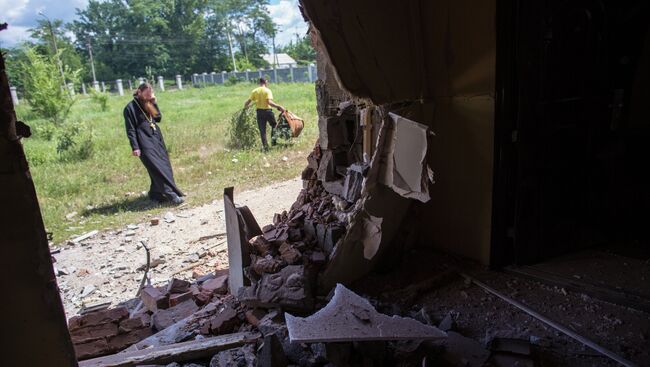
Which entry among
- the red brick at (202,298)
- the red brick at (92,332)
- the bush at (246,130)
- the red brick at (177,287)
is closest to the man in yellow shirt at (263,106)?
the bush at (246,130)

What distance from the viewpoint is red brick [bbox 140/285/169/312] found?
3020 mm

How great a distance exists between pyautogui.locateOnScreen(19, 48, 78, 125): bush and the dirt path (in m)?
9.60

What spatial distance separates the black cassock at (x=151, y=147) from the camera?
5.96 m

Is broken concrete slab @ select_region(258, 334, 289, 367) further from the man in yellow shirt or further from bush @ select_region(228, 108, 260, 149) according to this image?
bush @ select_region(228, 108, 260, 149)

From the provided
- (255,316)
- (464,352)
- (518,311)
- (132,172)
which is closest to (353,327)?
(464,352)

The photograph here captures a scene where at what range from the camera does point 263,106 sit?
342 inches

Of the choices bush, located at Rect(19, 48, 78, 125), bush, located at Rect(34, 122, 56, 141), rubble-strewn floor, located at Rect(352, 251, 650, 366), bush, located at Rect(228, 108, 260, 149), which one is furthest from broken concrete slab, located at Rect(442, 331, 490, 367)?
bush, located at Rect(19, 48, 78, 125)

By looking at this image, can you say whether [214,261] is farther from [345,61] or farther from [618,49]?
[618,49]

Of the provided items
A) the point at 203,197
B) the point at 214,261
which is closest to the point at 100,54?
the point at 203,197

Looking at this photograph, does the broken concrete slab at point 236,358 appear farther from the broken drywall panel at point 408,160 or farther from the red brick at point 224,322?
the broken drywall panel at point 408,160

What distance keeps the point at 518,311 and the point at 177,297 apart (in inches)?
93.7

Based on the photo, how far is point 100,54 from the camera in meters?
34.4

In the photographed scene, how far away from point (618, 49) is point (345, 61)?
184cm

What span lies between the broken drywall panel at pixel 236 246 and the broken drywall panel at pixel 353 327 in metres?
0.88
